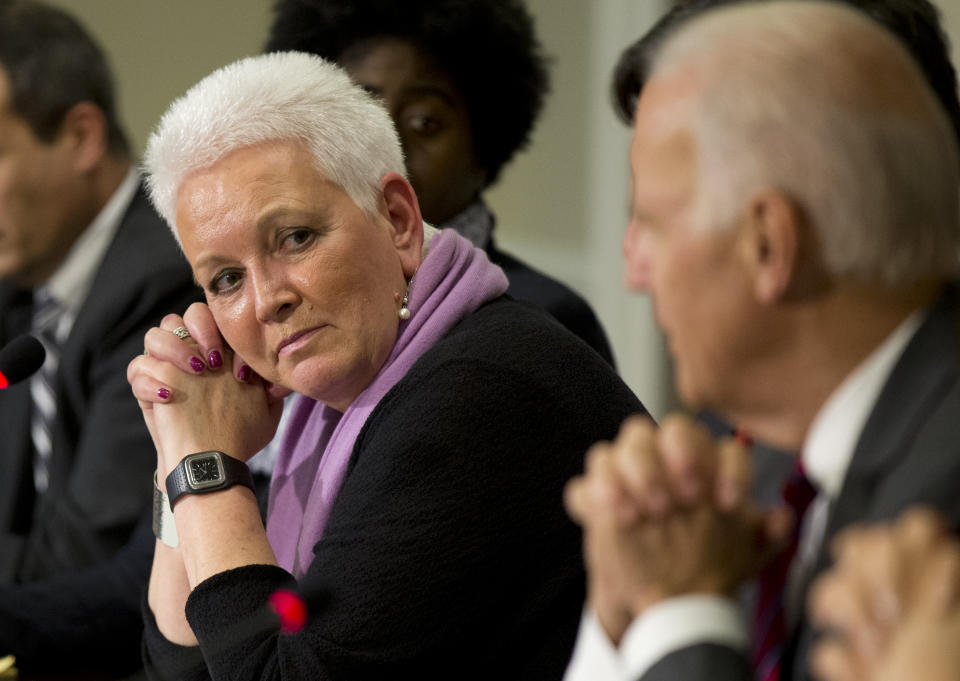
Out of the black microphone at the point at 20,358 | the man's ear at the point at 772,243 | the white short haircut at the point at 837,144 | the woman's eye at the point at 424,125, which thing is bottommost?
→ the black microphone at the point at 20,358

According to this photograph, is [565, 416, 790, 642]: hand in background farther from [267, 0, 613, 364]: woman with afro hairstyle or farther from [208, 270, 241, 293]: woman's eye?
[267, 0, 613, 364]: woman with afro hairstyle

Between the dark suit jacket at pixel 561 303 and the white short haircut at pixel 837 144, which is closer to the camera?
the white short haircut at pixel 837 144

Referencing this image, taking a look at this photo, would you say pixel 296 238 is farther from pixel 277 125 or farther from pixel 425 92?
pixel 425 92

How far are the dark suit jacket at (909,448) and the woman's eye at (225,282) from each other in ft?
2.94

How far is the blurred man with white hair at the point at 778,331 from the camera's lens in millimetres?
985

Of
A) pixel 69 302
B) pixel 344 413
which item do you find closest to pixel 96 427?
pixel 69 302

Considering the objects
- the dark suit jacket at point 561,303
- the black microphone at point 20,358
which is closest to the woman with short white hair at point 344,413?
the black microphone at point 20,358

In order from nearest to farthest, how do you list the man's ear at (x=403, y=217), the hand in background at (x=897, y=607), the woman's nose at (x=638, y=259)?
the hand in background at (x=897, y=607) < the woman's nose at (x=638, y=259) < the man's ear at (x=403, y=217)

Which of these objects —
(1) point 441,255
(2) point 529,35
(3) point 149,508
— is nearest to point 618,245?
(2) point 529,35

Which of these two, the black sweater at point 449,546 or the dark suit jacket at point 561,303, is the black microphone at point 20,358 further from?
the dark suit jacket at point 561,303

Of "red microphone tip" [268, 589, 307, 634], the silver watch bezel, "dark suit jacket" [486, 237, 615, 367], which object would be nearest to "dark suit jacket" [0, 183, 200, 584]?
"dark suit jacket" [486, 237, 615, 367]

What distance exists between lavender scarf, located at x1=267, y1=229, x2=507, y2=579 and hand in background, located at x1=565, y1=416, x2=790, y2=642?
703mm

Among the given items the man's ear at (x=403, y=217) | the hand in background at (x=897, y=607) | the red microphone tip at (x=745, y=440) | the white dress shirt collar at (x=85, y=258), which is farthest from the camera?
the white dress shirt collar at (x=85, y=258)

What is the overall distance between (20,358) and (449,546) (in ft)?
2.33
